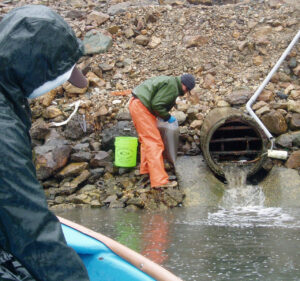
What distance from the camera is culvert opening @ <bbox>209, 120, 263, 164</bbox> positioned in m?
6.85

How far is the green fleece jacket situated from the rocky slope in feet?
3.06

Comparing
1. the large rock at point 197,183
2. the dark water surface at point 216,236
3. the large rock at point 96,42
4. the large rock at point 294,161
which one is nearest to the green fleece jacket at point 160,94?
the large rock at point 197,183

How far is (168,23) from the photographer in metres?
9.93

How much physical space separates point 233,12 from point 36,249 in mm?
9595

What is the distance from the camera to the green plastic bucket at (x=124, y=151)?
680cm

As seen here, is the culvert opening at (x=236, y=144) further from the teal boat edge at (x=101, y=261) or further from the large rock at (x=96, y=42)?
the teal boat edge at (x=101, y=261)

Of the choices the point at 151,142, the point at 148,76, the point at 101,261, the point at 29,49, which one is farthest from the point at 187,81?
the point at 29,49

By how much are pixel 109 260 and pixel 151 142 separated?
421 centimetres

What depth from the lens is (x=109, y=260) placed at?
2.25 m

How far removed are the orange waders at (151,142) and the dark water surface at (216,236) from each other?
56 centimetres

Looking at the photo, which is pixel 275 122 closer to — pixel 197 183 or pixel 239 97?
pixel 239 97

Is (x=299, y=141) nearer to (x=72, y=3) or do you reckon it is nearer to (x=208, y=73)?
(x=208, y=73)

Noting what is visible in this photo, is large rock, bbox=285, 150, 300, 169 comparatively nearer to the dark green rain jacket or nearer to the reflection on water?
the reflection on water

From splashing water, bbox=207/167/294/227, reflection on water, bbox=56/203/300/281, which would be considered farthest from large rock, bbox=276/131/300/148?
reflection on water, bbox=56/203/300/281
